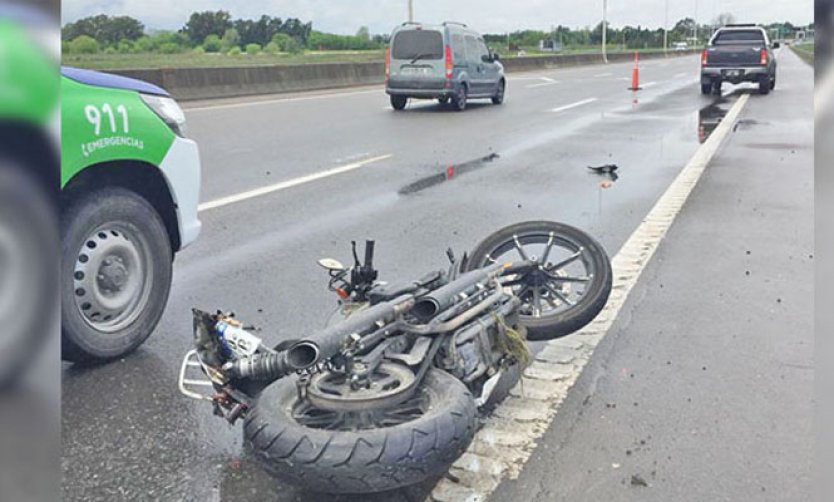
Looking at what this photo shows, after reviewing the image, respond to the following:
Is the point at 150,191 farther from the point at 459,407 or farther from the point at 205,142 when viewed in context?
the point at 205,142

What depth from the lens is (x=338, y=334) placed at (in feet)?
9.93

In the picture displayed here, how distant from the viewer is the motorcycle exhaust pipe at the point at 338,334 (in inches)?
114

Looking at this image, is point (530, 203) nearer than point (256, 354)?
No

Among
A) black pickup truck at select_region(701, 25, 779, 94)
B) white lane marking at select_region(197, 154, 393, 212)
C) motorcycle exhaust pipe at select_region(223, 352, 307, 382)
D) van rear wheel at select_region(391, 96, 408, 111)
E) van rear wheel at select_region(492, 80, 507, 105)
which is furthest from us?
black pickup truck at select_region(701, 25, 779, 94)

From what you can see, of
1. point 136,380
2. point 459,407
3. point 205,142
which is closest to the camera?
point 459,407

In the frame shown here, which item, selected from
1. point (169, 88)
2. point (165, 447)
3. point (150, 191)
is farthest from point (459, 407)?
point (169, 88)

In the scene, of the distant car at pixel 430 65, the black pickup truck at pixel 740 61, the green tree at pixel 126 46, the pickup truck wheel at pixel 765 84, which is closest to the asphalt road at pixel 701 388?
the green tree at pixel 126 46

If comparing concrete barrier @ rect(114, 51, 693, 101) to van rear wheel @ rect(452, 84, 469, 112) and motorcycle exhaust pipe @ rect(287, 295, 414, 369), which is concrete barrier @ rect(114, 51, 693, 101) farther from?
motorcycle exhaust pipe @ rect(287, 295, 414, 369)

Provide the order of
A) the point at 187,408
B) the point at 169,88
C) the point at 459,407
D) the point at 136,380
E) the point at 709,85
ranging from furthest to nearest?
the point at 709,85, the point at 169,88, the point at 136,380, the point at 187,408, the point at 459,407

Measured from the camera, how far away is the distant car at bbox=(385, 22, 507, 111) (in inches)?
827

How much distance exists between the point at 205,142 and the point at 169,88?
938cm

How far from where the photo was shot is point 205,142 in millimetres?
13477

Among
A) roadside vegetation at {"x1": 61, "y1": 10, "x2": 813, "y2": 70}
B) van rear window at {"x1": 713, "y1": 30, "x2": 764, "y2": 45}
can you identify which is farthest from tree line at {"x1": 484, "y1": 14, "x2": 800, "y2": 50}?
van rear window at {"x1": 713, "y1": 30, "x2": 764, "y2": 45}

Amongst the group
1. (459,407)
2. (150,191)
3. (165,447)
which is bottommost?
(165,447)
